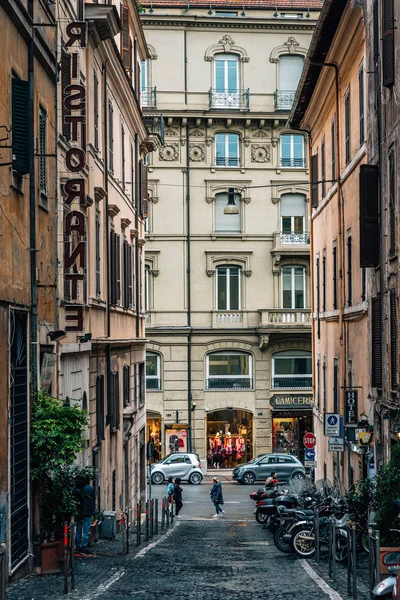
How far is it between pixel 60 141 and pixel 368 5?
770 centimetres

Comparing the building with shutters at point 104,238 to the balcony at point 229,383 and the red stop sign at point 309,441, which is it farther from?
the balcony at point 229,383

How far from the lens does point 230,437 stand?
53.1 m

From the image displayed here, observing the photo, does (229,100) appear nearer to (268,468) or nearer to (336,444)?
(268,468)

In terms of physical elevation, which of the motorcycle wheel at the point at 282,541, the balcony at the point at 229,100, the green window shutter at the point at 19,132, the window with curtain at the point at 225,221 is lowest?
the motorcycle wheel at the point at 282,541

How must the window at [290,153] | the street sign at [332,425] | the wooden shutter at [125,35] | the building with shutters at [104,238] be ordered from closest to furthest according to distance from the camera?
1. the building with shutters at [104,238]
2. the street sign at [332,425]
3. the wooden shutter at [125,35]
4. the window at [290,153]

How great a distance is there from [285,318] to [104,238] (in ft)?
84.4

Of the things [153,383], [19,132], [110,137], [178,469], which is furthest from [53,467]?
[153,383]

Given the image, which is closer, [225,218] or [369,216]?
[369,216]

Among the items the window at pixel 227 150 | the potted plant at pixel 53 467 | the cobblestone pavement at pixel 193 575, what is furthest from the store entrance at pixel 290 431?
the potted plant at pixel 53 467

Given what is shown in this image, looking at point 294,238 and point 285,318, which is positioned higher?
point 294,238

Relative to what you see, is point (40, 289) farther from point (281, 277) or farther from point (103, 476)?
point (281, 277)

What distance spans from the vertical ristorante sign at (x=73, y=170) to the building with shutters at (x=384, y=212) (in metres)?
5.89

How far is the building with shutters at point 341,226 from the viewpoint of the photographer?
25.6 metres

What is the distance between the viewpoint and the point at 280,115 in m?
53.7
